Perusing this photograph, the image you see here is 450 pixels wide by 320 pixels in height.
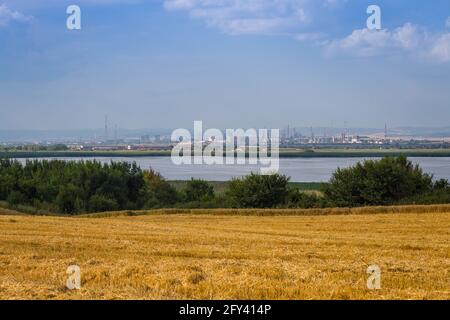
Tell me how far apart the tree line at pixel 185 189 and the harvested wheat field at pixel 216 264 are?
23415 millimetres

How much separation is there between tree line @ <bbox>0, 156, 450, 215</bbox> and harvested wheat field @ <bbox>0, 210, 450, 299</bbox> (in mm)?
23415

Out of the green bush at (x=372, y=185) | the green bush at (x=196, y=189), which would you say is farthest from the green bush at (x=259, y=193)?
→ the green bush at (x=196, y=189)

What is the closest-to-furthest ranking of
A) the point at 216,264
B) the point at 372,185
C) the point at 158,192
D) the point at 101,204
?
the point at 216,264, the point at 372,185, the point at 101,204, the point at 158,192

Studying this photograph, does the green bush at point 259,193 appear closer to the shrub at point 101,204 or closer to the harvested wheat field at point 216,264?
the shrub at point 101,204

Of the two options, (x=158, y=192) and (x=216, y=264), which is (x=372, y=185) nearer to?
(x=158, y=192)

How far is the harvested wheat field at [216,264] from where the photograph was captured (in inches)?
413

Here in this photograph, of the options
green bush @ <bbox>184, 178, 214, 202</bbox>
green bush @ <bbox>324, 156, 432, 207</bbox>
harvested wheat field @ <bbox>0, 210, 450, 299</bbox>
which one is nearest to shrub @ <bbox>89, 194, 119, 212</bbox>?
green bush @ <bbox>184, 178, 214, 202</bbox>

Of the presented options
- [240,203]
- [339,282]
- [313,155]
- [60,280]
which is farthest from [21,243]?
[313,155]

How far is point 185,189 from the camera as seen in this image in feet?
262

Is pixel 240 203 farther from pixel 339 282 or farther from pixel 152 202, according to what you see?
pixel 339 282

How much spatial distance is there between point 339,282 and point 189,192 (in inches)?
2603

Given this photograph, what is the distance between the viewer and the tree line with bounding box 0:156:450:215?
4984cm

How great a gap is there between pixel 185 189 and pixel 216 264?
216 feet

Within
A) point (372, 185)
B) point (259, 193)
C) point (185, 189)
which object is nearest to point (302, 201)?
point (259, 193)
